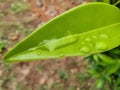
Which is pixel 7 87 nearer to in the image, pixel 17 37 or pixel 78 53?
pixel 17 37

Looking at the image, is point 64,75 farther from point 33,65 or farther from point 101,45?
point 101,45

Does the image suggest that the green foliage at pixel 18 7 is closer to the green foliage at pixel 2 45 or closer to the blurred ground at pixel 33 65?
the blurred ground at pixel 33 65

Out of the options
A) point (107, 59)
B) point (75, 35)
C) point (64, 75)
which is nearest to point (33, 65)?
point (64, 75)

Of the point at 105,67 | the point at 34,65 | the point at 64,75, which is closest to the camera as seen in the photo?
the point at 105,67

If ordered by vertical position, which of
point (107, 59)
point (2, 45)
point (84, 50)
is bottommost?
point (84, 50)

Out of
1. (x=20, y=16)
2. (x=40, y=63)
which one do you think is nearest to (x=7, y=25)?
(x=20, y=16)

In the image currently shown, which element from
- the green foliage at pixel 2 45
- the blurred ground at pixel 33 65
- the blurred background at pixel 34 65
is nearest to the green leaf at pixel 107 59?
the blurred background at pixel 34 65

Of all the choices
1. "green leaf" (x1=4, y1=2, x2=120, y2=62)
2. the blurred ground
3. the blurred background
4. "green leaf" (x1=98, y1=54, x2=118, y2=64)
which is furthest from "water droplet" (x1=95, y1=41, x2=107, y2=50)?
the blurred ground
